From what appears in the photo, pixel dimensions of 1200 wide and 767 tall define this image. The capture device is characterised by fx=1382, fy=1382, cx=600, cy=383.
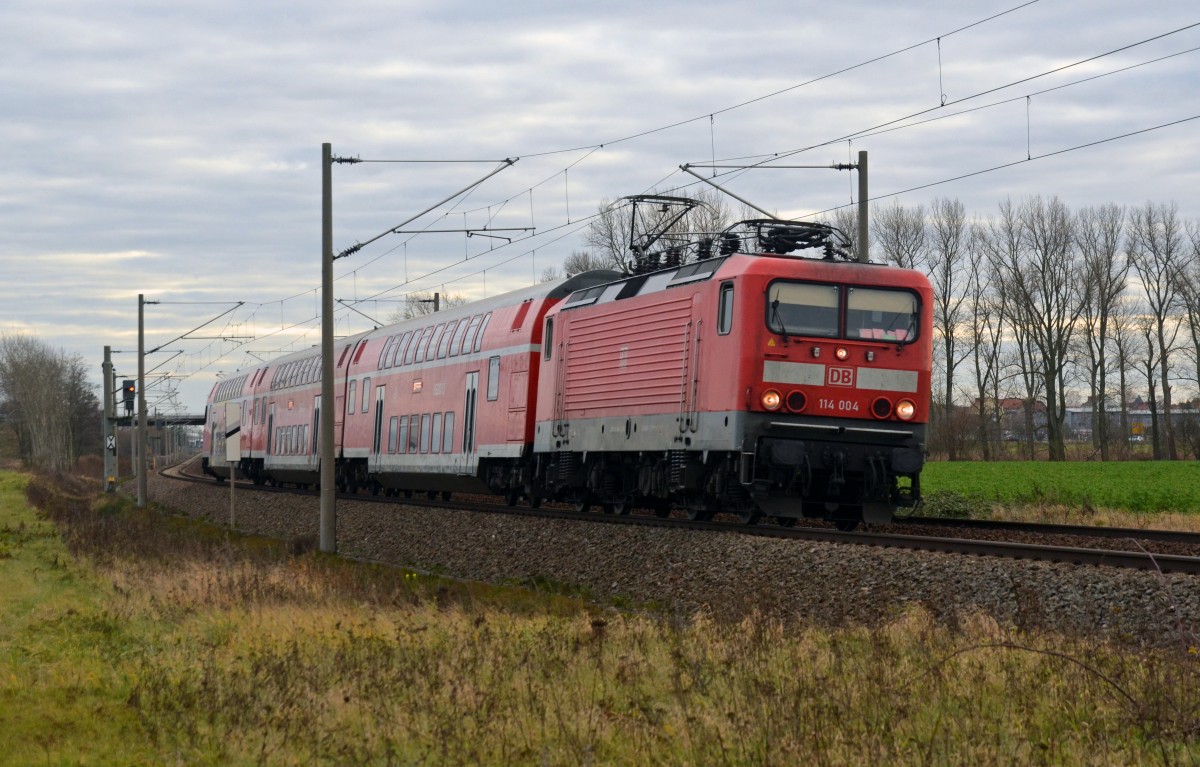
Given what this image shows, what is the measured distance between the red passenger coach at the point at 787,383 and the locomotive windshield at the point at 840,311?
0.5 inches

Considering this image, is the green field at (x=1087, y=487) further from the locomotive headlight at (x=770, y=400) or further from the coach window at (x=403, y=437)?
the coach window at (x=403, y=437)

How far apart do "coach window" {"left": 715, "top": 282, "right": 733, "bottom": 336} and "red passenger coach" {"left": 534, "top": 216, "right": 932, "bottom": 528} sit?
19 mm

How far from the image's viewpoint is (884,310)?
1769 cm

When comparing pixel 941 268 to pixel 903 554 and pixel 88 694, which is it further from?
pixel 88 694

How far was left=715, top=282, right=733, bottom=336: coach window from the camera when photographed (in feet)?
56.7

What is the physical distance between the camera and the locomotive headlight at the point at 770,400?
55.4ft

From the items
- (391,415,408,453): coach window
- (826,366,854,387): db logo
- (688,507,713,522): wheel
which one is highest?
(826,366,854,387): db logo

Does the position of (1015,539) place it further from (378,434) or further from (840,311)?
(378,434)

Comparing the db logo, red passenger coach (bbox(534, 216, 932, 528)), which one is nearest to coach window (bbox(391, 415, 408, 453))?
red passenger coach (bbox(534, 216, 932, 528))

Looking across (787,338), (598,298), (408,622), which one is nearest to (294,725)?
(408,622)

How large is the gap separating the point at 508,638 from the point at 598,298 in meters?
10.6

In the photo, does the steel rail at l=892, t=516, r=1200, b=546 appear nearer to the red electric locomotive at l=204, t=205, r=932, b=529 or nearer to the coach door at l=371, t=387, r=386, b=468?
the red electric locomotive at l=204, t=205, r=932, b=529

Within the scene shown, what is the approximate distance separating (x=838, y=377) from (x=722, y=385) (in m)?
Answer: 1.45

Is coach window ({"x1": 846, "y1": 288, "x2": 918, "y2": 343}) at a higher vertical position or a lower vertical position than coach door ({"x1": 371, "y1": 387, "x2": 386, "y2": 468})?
higher
